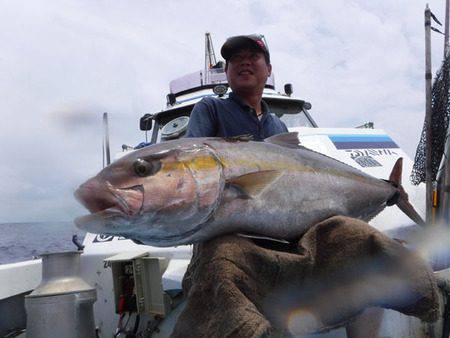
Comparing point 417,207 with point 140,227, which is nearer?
point 140,227

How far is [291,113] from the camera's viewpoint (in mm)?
7023

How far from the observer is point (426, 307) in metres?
2.16

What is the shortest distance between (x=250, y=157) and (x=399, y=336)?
2.19 meters

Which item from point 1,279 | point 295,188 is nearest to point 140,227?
point 295,188

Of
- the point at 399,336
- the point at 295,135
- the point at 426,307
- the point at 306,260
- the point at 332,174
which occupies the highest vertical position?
the point at 295,135

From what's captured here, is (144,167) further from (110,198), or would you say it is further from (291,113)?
(291,113)

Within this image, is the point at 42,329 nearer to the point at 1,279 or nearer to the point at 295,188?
the point at 1,279

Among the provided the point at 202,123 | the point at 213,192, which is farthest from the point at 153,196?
the point at 202,123

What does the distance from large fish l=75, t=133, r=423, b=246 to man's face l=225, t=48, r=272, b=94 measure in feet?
1.91

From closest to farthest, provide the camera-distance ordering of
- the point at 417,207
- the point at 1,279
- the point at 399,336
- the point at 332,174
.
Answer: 1. the point at 332,174
2. the point at 399,336
3. the point at 417,207
4. the point at 1,279

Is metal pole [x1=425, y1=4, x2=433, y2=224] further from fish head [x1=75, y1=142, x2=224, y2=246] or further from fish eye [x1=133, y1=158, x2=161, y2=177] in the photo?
fish eye [x1=133, y1=158, x2=161, y2=177]

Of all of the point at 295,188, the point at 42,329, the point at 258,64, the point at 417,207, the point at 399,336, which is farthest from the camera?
the point at 417,207

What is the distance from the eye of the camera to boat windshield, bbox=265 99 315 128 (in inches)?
271

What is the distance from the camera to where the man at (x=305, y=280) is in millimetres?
1836
